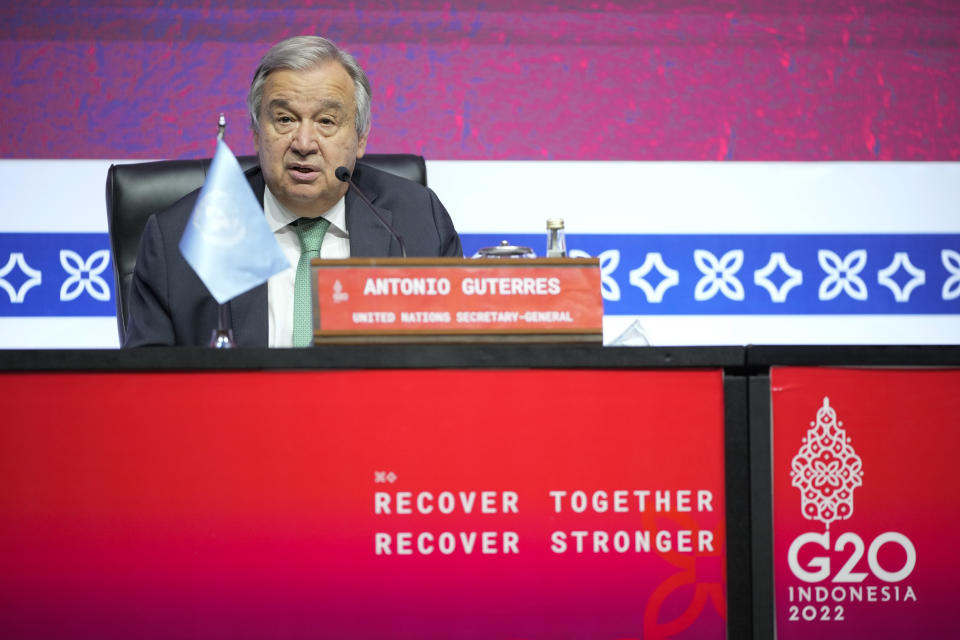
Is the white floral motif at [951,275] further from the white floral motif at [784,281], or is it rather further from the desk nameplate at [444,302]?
the desk nameplate at [444,302]

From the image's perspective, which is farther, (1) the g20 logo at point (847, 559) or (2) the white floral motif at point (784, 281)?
(2) the white floral motif at point (784, 281)

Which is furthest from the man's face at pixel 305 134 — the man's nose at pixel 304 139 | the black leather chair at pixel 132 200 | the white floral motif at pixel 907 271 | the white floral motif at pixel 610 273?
the white floral motif at pixel 907 271

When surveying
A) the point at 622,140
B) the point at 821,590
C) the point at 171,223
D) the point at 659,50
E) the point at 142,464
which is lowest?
the point at 821,590

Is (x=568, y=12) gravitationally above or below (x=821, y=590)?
above

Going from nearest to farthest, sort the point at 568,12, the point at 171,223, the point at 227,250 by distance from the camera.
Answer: the point at 227,250
the point at 171,223
the point at 568,12

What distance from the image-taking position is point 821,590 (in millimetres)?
1074

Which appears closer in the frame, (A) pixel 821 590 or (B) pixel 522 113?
(A) pixel 821 590

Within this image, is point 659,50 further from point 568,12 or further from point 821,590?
point 821,590

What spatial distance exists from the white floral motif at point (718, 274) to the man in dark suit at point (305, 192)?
87 cm

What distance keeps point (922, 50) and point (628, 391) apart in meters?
2.00

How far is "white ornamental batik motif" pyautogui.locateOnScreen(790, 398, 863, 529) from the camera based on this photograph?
3.53 feet

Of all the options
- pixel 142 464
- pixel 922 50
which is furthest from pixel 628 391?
pixel 922 50

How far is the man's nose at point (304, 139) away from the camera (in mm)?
1840

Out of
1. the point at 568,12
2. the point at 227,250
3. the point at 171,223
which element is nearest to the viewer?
the point at 227,250
